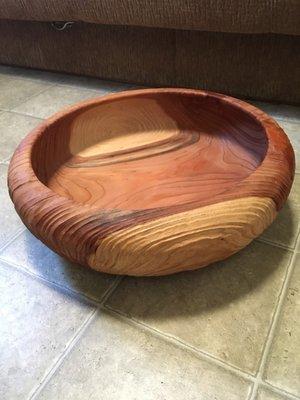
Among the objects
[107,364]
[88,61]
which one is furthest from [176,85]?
[107,364]

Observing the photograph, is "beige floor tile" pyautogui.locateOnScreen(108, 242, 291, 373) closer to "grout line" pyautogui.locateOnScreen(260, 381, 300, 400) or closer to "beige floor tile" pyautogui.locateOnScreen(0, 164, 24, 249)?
"grout line" pyautogui.locateOnScreen(260, 381, 300, 400)

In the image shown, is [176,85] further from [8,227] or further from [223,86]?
[8,227]

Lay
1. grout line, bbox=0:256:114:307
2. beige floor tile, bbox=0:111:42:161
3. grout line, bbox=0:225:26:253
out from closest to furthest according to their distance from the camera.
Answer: grout line, bbox=0:256:114:307, grout line, bbox=0:225:26:253, beige floor tile, bbox=0:111:42:161

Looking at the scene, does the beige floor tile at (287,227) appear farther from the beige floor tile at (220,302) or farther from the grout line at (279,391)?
the grout line at (279,391)

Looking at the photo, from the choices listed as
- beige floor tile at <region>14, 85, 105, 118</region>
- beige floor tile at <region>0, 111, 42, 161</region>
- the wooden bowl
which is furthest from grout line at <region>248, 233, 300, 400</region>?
beige floor tile at <region>14, 85, 105, 118</region>

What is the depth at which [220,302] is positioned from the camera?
Result: 1.72ft

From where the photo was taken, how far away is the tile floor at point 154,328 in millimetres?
445

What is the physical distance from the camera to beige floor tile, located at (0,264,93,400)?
0.47m

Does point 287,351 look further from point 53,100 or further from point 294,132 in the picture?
point 53,100

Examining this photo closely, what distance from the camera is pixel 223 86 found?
1.05 m

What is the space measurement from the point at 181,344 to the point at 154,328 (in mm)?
42

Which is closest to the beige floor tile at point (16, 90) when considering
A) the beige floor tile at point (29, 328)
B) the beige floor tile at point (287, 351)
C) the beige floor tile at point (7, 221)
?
the beige floor tile at point (7, 221)

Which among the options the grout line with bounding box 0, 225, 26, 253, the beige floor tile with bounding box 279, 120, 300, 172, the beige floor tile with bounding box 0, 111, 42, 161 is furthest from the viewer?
the beige floor tile with bounding box 0, 111, 42, 161

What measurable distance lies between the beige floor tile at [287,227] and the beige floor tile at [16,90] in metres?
0.89
